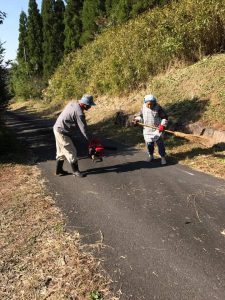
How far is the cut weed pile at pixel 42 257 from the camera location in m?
4.10

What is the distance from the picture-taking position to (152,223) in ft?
18.4

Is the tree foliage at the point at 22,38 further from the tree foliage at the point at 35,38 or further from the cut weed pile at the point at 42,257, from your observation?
the cut weed pile at the point at 42,257

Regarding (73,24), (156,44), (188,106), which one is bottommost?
(188,106)

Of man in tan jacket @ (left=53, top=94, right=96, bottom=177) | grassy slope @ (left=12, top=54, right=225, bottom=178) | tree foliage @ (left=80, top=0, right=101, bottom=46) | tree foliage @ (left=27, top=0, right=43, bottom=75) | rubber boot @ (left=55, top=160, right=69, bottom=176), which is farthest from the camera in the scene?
tree foliage @ (left=27, top=0, right=43, bottom=75)

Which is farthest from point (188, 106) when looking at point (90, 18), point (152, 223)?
point (90, 18)

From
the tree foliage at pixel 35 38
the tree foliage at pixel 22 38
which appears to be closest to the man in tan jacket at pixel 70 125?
the tree foliage at pixel 35 38

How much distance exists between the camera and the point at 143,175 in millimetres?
8211

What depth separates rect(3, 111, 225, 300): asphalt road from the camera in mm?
4113

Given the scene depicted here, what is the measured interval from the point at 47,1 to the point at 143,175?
37345 millimetres

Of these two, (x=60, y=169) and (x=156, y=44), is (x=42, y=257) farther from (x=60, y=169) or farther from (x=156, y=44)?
(x=156, y=44)

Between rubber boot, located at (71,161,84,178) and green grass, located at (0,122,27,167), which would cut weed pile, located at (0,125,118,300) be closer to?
rubber boot, located at (71,161,84,178)

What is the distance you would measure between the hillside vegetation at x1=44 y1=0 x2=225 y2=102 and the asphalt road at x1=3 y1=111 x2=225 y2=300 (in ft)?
26.1

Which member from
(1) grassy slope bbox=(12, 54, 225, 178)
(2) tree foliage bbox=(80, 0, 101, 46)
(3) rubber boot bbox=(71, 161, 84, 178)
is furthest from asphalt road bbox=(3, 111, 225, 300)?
(2) tree foliage bbox=(80, 0, 101, 46)

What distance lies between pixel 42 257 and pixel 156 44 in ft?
45.5
